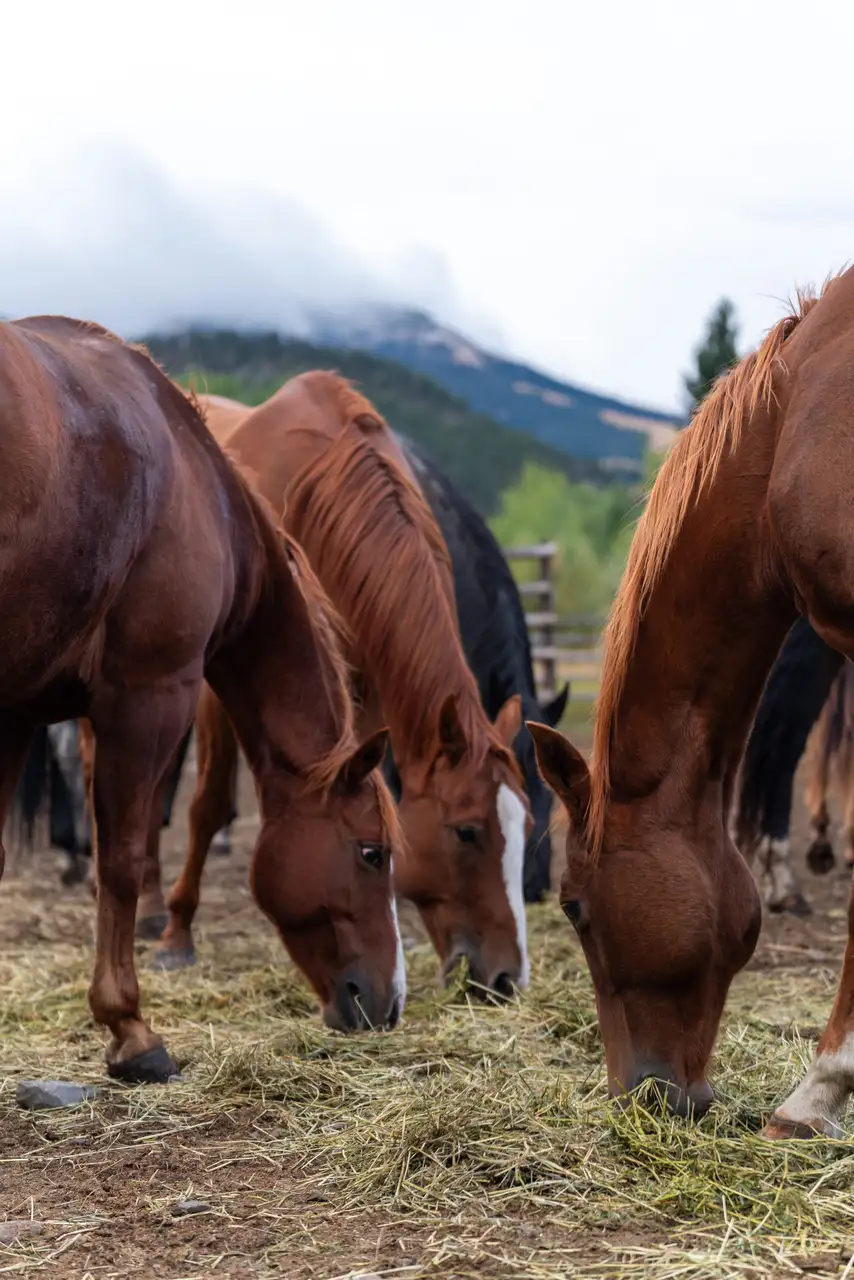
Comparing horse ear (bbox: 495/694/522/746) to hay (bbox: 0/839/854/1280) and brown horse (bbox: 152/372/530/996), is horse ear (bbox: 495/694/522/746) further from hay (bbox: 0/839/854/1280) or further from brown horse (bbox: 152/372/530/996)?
hay (bbox: 0/839/854/1280)

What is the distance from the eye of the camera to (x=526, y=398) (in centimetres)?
5228

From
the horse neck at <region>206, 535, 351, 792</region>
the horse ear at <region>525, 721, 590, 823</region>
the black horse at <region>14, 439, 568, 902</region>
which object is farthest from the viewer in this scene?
the black horse at <region>14, 439, 568, 902</region>

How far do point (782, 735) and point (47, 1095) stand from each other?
4.05 meters

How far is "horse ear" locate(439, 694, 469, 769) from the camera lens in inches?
198

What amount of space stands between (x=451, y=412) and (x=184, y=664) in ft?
133

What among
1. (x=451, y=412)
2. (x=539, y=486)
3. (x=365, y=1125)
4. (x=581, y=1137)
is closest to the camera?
(x=581, y=1137)

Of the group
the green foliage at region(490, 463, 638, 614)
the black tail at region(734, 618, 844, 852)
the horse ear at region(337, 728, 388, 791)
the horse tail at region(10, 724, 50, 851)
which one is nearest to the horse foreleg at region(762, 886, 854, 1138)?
the horse ear at region(337, 728, 388, 791)

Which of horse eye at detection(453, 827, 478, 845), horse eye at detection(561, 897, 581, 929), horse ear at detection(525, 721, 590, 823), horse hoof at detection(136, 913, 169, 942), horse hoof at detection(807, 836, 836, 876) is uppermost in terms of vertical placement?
horse ear at detection(525, 721, 590, 823)

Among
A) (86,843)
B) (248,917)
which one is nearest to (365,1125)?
(248,917)

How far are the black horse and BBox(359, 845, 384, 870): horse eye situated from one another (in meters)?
1.48

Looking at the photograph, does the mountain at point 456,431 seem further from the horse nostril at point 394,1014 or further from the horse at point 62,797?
the horse nostril at point 394,1014

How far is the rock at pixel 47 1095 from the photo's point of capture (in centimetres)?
348

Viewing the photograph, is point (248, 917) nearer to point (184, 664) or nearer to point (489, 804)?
point (489, 804)

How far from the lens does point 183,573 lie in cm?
378
